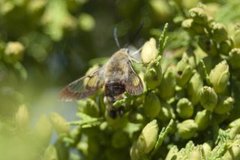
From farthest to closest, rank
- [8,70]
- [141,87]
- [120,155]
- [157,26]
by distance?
[157,26]
[8,70]
[120,155]
[141,87]

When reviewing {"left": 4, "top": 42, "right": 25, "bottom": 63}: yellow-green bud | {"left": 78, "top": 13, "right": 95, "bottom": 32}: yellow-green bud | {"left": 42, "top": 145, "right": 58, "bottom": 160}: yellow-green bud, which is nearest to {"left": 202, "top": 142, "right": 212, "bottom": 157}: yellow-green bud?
{"left": 42, "top": 145, "right": 58, "bottom": 160}: yellow-green bud

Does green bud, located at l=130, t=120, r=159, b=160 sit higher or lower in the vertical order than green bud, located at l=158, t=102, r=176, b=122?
lower

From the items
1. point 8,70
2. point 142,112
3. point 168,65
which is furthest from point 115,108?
point 8,70

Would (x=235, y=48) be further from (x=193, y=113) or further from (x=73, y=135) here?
(x=73, y=135)

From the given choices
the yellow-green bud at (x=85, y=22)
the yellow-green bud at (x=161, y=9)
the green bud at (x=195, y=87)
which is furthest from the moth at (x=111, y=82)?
the yellow-green bud at (x=85, y=22)

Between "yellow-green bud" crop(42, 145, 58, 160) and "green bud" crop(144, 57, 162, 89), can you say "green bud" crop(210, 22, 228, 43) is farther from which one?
"yellow-green bud" crop(42, 145, 58, 160)

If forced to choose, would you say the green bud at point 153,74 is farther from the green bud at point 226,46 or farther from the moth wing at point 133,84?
the green bud at point 226,46

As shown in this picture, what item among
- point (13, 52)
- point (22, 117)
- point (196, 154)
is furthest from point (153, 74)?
point (13, 52)
